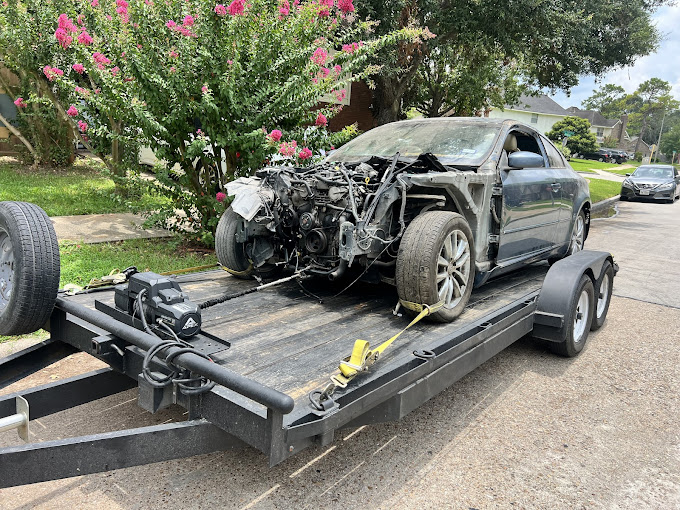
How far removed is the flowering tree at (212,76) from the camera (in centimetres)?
582

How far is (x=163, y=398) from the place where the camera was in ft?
7.97

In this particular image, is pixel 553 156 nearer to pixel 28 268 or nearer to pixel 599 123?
pixel 28 268

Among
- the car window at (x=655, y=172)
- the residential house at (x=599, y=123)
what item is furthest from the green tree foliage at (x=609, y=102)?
the car window at (x=655, y=172)

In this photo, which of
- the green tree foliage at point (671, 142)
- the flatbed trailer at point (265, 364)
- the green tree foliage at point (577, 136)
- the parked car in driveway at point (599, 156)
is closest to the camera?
the flatbed trailer at point (265, 364)

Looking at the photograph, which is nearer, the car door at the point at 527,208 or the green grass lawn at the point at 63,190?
the car door at the point at 527,208

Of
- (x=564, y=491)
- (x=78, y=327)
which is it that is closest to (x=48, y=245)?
(x=78, y=327)

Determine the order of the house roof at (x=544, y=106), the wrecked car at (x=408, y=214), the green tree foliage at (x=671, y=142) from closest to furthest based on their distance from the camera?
1. the wrecked car at (x=408, y=214)
2. the house roof at (x=544, y=106)
3. the green tree foliage at (x=671, y=142)

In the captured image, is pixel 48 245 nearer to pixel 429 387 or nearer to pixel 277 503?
pixel 277 503

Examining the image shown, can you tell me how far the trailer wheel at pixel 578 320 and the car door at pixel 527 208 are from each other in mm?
628

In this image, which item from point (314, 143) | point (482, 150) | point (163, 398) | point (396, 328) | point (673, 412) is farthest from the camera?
point (314, 143)

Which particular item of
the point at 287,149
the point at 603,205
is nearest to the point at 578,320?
the point at 287,149

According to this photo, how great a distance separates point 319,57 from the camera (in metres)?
6.16

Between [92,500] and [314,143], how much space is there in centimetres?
499

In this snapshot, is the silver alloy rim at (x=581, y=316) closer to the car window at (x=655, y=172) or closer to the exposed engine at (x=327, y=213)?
the exposed engine at (x=327, y=213)
